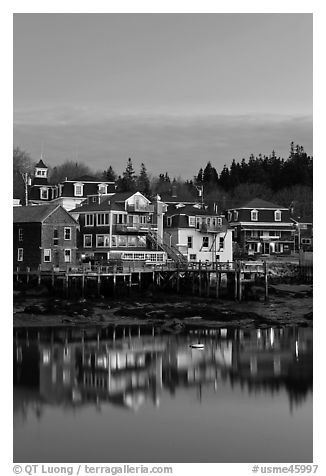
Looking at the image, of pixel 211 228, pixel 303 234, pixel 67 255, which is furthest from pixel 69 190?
pixel 303 234

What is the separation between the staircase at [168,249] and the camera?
225 feet

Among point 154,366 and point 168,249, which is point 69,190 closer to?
point 168,249

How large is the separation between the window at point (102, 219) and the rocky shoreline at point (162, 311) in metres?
11.5

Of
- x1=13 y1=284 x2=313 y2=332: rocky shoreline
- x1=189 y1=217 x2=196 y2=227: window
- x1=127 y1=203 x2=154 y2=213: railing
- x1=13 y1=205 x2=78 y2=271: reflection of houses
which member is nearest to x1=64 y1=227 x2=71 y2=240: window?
x1=13 y1=205 x2=78 y2=271: reflection of houses

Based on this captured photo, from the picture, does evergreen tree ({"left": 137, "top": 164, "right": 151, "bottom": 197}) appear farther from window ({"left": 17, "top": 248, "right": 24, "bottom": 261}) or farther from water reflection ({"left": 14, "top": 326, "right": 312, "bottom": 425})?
water reflection ({"left": 14, "top": 326, "right": 312, "bottom": 425})

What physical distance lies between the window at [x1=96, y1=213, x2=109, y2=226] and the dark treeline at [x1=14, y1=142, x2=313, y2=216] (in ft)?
93.4

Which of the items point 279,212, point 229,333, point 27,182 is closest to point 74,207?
point 27,182

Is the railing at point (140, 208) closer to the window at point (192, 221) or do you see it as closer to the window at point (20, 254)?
the window at point (192, 221)

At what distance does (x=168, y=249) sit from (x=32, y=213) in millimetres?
12731

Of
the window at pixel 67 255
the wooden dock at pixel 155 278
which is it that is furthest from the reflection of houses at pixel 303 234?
the window at pixel 67 255

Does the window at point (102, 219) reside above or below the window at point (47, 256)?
above

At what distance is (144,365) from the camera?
3656 cm

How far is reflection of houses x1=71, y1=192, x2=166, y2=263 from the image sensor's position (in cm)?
6669
